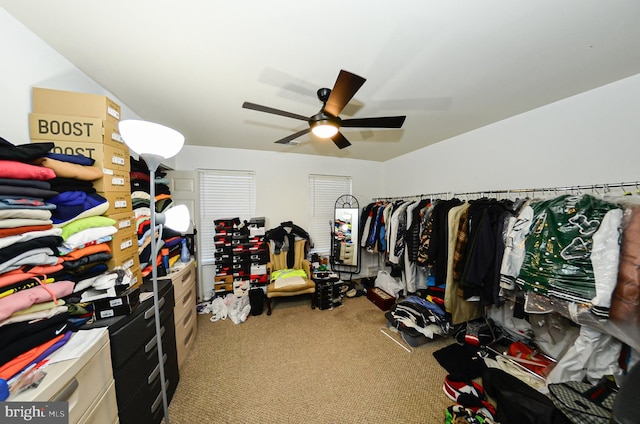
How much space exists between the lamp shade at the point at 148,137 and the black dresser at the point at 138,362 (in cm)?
91

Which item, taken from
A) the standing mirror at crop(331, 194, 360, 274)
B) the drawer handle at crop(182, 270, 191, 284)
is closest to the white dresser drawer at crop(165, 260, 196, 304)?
the drawer handle at crop(182, 270, 191, 284)

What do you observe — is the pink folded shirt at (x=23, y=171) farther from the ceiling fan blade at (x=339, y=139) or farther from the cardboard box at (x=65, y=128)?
the ceiling fan blade at (x=339, y=139)

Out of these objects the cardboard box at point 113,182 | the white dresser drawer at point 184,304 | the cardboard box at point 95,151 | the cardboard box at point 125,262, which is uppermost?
the cardboard box at point 95,151

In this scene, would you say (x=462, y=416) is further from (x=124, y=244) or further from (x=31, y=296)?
(x=124, y=244)

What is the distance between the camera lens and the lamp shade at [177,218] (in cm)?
118

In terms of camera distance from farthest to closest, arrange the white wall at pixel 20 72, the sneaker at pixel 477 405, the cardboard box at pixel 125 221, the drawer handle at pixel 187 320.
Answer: the drawer handle at pixel 187 320, the sneaker at pixel 477 405, the cardboard box at pixel 125 221, the white wall at pixel 20 72

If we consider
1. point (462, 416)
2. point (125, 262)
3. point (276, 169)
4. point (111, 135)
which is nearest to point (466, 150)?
point (462, 416)

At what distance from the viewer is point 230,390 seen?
160 centimetres

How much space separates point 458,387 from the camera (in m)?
1.54

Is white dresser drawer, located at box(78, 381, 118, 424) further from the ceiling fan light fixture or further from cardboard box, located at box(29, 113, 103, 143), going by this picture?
the ceiling fan light fixture

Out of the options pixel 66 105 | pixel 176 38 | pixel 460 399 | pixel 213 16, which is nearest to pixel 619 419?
pixel 460 399

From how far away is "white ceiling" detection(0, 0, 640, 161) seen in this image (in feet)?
3.10

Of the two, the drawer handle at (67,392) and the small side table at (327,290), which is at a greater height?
the drawer handle at (67,392)

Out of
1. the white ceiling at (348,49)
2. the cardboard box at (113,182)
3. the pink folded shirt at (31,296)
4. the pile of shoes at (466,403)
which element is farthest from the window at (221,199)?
the pile of shoes at (466,403)
